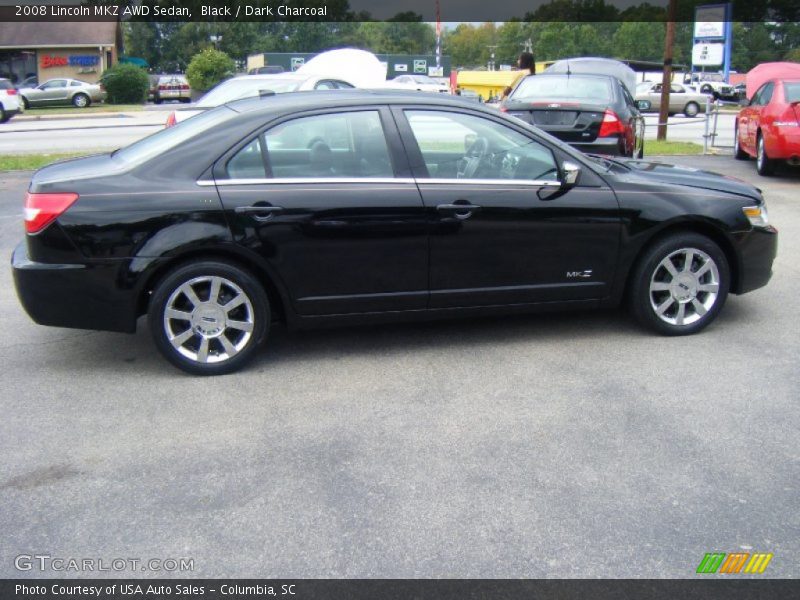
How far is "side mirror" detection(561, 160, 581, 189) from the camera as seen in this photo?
5.34m

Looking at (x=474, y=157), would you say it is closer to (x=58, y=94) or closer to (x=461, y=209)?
(x=461, y=209)

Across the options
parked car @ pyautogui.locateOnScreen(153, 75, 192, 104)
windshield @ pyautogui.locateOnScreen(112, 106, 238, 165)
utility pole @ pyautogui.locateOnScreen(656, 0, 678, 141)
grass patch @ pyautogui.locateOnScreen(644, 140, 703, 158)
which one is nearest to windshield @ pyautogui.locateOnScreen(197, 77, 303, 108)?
grass patch @ pyautogui.locateOnScreen(644, 140, 703, 158)

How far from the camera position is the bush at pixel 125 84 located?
4431cm

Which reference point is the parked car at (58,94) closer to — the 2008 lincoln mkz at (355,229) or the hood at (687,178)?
the 2008 lincoln mkz at (355,229)

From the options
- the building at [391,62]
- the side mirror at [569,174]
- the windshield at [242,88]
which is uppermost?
the building at [391,62]

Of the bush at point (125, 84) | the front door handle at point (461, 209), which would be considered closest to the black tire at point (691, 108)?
the bush at point (125, 84)

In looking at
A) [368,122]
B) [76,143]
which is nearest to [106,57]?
[76,143]

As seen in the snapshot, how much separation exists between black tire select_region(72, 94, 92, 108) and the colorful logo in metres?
44.1

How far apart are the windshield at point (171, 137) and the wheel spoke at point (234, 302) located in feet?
3.24

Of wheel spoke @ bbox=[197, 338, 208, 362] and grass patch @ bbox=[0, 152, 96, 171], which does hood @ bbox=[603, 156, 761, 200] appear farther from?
grass patch @ bbox=[0, 152, 96, 171]

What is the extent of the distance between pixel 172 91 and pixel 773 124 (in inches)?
1644

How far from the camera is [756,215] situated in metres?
5.75

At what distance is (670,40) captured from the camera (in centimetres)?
1778

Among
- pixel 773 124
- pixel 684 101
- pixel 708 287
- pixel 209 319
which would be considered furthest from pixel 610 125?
pixel 684 101
